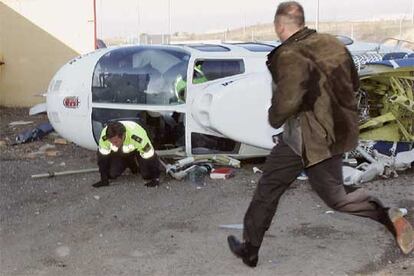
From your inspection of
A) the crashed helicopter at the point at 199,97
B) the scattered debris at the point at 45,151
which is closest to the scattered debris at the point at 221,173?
the crashed helicopter at the point at 199,97

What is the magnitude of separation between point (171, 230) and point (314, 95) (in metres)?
2.24

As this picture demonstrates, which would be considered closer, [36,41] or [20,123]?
[20,123]

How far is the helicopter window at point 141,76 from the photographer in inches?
320

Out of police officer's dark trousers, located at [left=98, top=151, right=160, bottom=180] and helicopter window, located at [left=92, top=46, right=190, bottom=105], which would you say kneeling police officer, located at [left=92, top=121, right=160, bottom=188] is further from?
helicopter window, located at [left=92, top=46, right=190, bottom=105]

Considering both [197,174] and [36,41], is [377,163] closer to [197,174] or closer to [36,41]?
[197,174]

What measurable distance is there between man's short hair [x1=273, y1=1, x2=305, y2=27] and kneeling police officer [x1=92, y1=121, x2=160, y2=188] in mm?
3562

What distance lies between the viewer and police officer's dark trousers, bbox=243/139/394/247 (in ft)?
14.3

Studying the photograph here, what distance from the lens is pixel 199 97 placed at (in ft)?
25.7

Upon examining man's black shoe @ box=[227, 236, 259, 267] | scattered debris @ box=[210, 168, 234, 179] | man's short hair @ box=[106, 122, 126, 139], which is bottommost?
scattered debris @ box=[210, 168, 234, 179]

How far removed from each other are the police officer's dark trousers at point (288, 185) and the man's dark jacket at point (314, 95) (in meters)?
0.09

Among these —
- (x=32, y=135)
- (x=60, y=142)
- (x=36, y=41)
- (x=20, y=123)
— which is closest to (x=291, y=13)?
(x=60, y=142)

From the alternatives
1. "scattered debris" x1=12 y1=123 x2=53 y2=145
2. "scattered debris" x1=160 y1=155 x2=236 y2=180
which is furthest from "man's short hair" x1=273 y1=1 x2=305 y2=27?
"scattered debris" x1=12 y1=123 x2=53 y2=145

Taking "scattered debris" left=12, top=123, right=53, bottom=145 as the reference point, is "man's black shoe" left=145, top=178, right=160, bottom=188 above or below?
above

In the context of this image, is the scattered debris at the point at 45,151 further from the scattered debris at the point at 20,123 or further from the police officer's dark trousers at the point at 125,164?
the scattered debris at the point at 20,123
